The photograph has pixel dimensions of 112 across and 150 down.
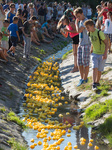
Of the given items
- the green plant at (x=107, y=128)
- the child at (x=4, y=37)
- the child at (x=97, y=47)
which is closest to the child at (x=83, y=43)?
the child at (x=97, y=47)

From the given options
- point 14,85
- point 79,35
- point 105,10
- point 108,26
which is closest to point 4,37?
point 14,85

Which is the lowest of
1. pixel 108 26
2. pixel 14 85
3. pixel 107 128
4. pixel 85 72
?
pixel 14 85

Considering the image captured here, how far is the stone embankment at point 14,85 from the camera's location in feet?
20.9

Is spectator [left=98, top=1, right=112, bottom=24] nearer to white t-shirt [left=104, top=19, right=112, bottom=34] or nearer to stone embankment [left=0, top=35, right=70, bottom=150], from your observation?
white t-shirt [left=104, top=19, right=112, bottom=34]

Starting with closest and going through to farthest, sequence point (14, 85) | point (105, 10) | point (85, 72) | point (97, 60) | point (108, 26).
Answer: point (97, 60) < point (85, 72) < point (14, 85) < point (108, 26) < point (105, 10)

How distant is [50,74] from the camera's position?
13.5 meters

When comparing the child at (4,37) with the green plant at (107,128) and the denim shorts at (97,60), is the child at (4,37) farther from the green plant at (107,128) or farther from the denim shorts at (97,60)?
the green plant at (107,128)

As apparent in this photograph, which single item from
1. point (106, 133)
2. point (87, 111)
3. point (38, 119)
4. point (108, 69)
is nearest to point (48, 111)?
point (38, 119)

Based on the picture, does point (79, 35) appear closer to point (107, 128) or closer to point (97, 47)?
point (97, 47)

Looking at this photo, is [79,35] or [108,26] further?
[108,26]

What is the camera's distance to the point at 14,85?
10852 millimetres

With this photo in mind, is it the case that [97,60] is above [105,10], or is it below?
below

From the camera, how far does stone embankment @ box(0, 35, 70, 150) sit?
251 inches

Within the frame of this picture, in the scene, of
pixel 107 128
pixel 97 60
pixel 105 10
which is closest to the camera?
pixel 107 128
